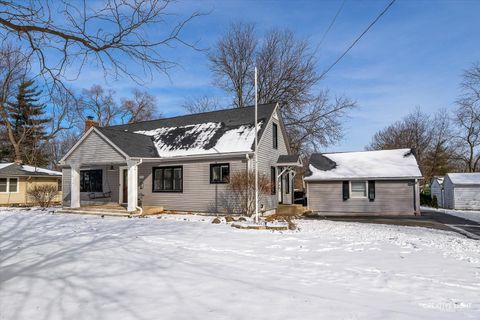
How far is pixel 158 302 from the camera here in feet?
13.8

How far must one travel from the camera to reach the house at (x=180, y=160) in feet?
51.8

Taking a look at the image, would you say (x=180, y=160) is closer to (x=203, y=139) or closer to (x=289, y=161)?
(x=203, y=139)

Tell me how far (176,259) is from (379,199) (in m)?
15.4

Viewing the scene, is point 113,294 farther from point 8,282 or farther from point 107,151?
point 107,151

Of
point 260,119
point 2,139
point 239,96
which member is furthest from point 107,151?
point 2,139

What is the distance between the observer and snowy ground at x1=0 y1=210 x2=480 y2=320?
4016 millimetres

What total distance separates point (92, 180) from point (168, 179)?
5.64m

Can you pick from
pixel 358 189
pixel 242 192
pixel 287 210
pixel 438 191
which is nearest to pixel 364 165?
pixel 358 189

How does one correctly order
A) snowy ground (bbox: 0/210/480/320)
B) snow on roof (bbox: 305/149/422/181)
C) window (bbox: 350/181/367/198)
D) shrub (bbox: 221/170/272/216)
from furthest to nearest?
window (bbox: 350/181/367/198)
snow on roof (bbox: 305/149/422/181)
shrub (bbox: 221/170/272/216)
snowy ground (bbox: 0/210/480/320)

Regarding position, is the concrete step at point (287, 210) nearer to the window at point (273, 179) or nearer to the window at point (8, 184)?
the window at point (273, 179)

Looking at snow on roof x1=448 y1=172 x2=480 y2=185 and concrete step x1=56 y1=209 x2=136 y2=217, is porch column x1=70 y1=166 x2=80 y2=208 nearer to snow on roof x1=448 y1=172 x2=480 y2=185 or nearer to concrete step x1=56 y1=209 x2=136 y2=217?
concrete step x1=56 y1=209 x2=136 y2=217

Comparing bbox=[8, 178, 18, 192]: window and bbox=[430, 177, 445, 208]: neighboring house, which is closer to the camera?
bbox=[8, 178, 18, 192]: window

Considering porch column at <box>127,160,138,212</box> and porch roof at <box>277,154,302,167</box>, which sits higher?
porch roof at <box>277,154,302,167</box>

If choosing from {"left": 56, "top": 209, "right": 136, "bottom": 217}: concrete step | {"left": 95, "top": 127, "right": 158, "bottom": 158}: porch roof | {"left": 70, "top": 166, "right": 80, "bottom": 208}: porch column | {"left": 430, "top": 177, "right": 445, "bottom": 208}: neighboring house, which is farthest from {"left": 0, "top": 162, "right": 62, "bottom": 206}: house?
{"left": 430, "top": 177, "right": 445, "bottom": 208}: neighboring house
